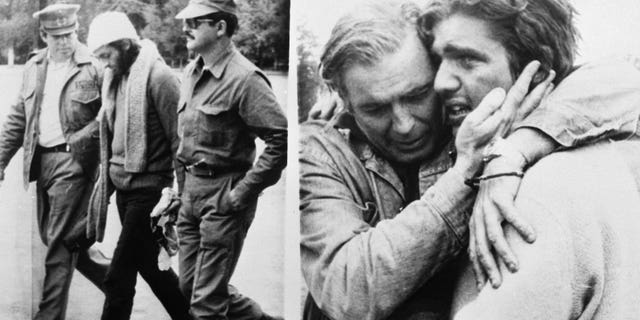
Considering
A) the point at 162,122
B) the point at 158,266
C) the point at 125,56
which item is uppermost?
the point at 125,56

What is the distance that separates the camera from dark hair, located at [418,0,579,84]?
349cm

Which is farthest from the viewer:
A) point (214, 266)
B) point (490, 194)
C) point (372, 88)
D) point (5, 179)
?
point (5, 179)

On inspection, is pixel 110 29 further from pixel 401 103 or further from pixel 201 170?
pixel 401 103

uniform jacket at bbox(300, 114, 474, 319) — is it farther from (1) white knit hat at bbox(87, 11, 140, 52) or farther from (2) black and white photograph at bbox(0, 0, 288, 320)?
(1) white knit hat at bbox(87, 11, 140, 52)

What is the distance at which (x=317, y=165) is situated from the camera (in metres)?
3.86

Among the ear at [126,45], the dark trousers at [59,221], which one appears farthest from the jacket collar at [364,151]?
the dark trousers at [59,221]

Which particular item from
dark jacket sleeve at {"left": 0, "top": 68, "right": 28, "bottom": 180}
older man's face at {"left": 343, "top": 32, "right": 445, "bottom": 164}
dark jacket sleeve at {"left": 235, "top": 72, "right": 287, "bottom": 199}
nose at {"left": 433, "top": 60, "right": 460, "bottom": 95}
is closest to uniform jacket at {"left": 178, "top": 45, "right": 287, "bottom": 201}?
dark jacket sleeve at {"left": 235, "top": 72, "right": 287, "bottom": 199}

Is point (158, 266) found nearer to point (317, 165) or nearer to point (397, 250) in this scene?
point (317, 165)

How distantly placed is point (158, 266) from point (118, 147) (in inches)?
24.2

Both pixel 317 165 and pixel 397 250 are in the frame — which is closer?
pixel 397 250

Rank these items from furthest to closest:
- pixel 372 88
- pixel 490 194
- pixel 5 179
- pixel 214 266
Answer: pixel 5 179 < pixel 214 266 < pixel 372 88 < pixel 490 194

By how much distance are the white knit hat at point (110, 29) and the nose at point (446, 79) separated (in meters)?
1.48

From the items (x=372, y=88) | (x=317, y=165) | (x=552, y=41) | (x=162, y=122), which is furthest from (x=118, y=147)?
(x=552, y=41)

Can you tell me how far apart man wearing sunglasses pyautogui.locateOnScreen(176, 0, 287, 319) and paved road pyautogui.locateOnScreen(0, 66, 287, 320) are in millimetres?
72
